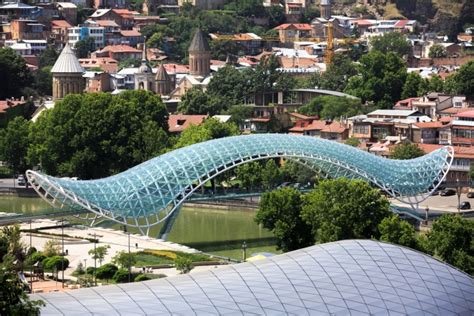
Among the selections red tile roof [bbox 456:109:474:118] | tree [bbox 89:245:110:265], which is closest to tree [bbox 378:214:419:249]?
tree [bbox 89:245:110:265]

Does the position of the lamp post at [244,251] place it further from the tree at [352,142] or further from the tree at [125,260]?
the tree at [352,142]

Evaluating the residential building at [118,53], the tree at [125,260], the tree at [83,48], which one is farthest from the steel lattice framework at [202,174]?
the tree at [83,48]

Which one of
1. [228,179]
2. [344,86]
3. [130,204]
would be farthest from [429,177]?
[344,86]

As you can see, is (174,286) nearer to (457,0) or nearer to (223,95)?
(223,95)

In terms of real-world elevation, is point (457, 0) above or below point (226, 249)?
above

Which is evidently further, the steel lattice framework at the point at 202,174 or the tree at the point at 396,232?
the steel lattice framework at the point at 202,174

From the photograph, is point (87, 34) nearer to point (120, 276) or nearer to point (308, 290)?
point (120, 276)
